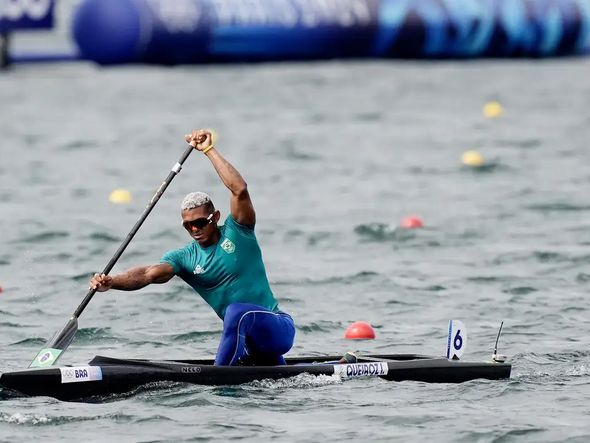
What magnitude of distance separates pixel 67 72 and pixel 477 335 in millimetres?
29087

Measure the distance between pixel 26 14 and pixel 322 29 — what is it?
24.0 feet

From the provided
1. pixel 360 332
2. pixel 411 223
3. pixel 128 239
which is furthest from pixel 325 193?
pixel 128 239

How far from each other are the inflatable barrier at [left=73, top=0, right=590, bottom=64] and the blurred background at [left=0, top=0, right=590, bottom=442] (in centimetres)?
6

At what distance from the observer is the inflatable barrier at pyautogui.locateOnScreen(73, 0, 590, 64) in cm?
3638

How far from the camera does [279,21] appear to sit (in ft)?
125

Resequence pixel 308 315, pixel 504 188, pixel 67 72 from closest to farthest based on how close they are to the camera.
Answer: pixel 308 315
pixel 504 188
pixel 67 72

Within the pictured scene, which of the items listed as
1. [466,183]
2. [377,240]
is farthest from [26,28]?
[377,240]

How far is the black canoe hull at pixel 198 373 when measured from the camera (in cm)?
1190

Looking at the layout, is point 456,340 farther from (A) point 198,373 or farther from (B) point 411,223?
(B) point 411,223

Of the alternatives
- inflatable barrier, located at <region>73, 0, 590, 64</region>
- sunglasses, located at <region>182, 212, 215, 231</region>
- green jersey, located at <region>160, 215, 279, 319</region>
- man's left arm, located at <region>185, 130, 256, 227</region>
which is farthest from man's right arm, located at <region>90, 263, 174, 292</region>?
inflatable barrier, located at <region>73, 0, 590, 64</region>

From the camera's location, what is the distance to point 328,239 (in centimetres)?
2072

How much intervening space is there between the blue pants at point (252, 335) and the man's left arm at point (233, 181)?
2.33 feet

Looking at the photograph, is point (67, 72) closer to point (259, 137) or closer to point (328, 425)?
point (259, 137)

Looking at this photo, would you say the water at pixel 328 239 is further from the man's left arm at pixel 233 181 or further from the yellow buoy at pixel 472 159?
the man's left arm at pixel 233 181
